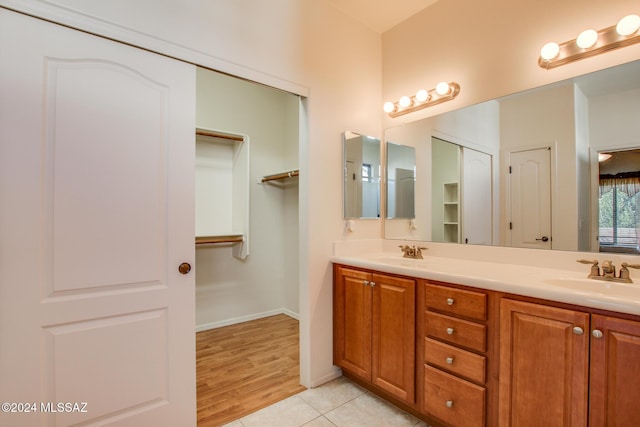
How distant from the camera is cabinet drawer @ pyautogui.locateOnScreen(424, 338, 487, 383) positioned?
146 centimetres

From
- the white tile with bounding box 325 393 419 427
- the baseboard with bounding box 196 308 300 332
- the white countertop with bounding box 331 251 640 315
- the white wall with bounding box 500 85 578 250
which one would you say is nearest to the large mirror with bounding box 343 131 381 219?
the white countertop with bounding box 331 251 640 315

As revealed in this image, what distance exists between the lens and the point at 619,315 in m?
1.10

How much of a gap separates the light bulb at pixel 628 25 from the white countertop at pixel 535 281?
3.86ft

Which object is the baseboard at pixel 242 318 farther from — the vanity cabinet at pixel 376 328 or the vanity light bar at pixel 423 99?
the vanity light bar at pixel 423 99

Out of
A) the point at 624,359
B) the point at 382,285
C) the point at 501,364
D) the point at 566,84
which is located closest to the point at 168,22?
the point at 382,285

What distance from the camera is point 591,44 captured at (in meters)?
1.55

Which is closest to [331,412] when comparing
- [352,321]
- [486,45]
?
[352,321]

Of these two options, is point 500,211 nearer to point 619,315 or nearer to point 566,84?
point 566,84

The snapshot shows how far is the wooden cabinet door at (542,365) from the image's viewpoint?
46.1 inches

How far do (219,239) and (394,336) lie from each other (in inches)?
72.6

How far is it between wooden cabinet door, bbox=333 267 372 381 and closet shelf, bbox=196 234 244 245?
1.28 m

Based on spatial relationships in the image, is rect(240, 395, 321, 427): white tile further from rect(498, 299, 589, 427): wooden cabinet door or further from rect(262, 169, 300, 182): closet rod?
rect(262, 169, 300, 182): closet rod

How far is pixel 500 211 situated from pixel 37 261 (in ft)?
8.14

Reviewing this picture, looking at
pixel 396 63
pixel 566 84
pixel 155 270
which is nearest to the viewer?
pixel 155 270
